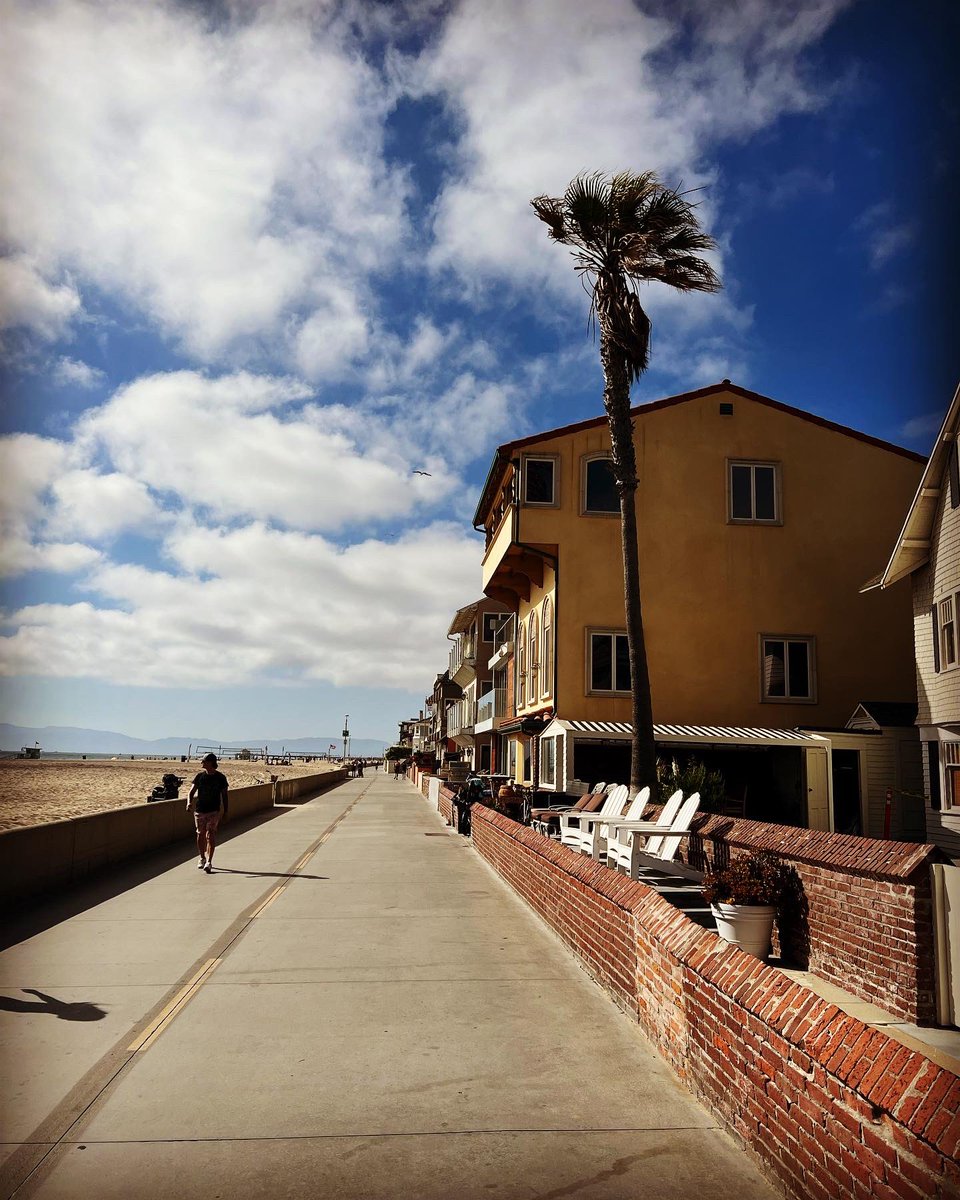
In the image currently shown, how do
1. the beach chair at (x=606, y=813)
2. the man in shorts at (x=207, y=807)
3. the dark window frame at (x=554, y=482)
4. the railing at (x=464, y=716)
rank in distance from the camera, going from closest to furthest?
the beach chair at (x=606, y=813) < the man in shorts at (x=207, y=807) < the dark window frame at (x=554, y=482) < the railing at (x=464, y=716)

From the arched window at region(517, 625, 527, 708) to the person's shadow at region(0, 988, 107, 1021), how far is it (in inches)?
911

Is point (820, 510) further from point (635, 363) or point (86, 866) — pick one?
point (86, 866)

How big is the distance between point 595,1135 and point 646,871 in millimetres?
8588

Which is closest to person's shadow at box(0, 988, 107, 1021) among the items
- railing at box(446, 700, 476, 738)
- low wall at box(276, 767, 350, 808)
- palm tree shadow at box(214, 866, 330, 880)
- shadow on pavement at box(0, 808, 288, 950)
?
shadow on pavement at box(0, 808, 288, 950)

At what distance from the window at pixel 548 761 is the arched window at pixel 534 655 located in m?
2.04

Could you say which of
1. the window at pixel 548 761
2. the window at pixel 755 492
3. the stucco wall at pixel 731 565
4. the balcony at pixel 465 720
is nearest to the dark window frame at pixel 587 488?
the stucco wall at pixel 731 565

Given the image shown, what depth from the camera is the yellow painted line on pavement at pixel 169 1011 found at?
600cm

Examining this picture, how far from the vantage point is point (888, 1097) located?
3215 mm

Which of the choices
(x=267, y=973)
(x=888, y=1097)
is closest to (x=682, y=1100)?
(x=888, y=1097)

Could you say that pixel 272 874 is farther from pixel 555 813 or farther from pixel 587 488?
pixel 587 488

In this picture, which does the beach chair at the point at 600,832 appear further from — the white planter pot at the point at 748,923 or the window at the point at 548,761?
the window at the point at 548,761

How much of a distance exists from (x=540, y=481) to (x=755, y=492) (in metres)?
5.86

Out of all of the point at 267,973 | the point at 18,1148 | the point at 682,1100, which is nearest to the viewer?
the point at 18,1148

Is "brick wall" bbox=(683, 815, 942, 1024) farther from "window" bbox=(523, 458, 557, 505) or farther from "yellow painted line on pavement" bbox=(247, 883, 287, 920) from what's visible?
"window" bbox=(523, 458, 557, 505)
